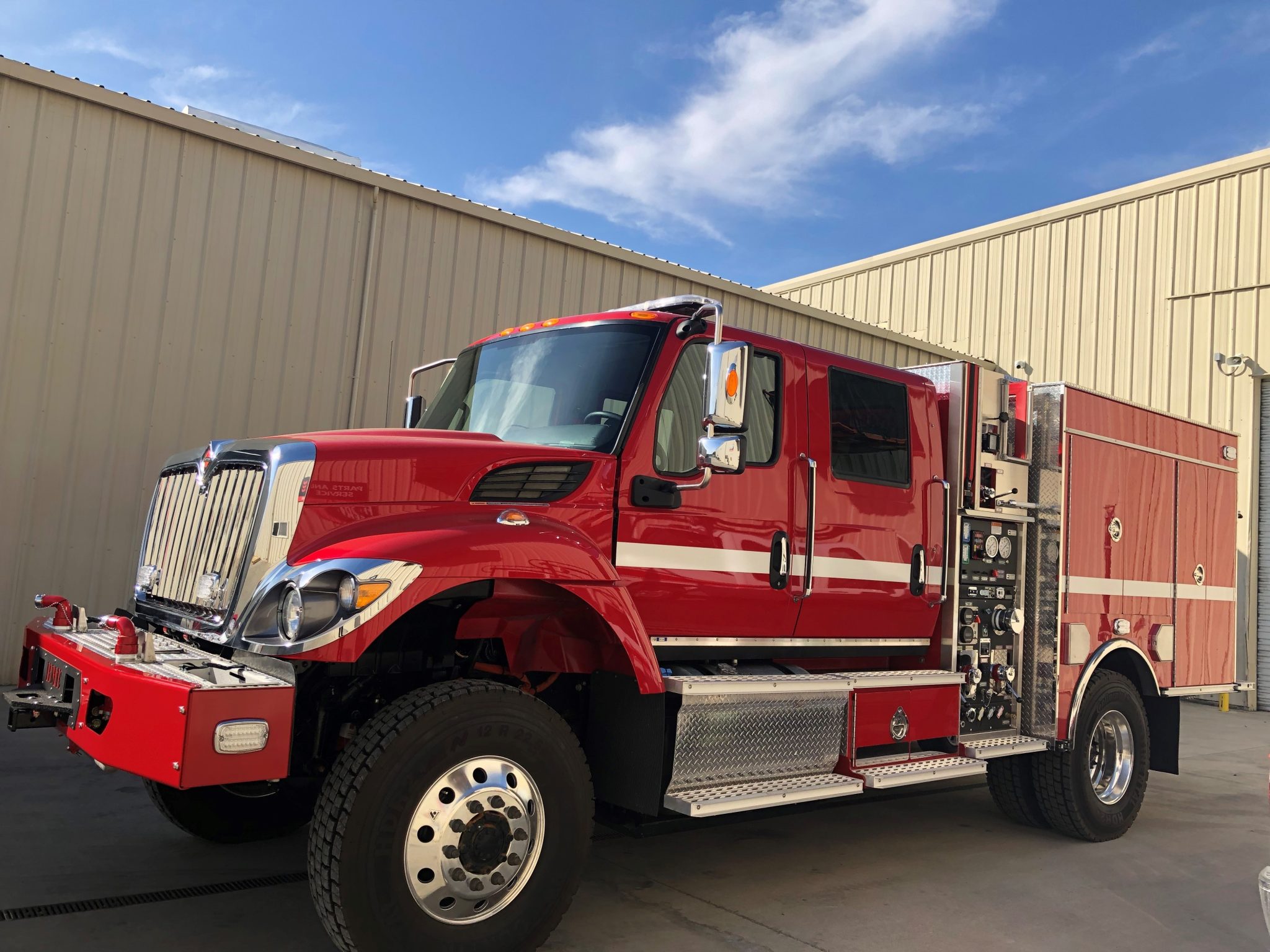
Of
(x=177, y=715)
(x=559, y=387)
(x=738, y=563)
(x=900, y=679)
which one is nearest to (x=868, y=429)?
(x=738, y=563)

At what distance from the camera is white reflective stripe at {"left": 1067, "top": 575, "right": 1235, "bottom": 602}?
→ 5941 mm

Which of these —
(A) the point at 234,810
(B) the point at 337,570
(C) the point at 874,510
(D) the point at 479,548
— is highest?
(C) the point at 874,510

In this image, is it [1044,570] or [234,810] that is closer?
[234,810]

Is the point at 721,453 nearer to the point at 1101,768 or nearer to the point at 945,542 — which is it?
the point at 945,542

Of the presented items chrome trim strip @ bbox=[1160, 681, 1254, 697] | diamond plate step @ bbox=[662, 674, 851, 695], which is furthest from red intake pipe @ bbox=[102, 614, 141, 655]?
chrome trim strip @ bbox=[1160, 681, 1254, 697]

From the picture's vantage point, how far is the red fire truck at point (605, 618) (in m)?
3.18

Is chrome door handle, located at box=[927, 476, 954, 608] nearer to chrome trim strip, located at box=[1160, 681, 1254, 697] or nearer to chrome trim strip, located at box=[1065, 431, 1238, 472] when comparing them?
chrome trim strip, located at box=[1065, 431, 1238, 472]

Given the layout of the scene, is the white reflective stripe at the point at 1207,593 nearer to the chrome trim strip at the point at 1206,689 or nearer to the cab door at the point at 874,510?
the chrome trim strip at the point at 1206,689

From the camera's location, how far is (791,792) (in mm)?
4207

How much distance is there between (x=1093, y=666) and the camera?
595cm

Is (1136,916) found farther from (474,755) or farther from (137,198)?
(137,198)

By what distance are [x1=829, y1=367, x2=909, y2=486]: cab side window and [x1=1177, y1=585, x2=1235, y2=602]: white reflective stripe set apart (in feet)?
9.08

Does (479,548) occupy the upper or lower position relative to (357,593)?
upper

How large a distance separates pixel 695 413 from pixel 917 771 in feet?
6.72
